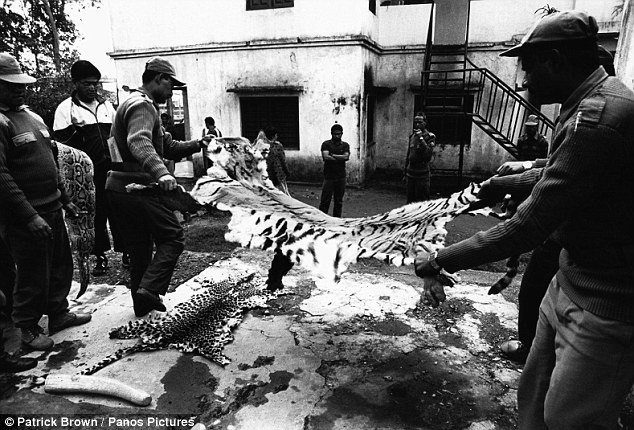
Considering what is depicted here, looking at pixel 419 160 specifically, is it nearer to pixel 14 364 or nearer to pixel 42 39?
pixel 14 364

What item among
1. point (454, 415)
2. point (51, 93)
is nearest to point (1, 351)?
point (454, 415)

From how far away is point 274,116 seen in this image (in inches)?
437

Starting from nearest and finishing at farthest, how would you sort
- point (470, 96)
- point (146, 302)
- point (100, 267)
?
point (146, 302)
point (100, 267)
point (470, 96)

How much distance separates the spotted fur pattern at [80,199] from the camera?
12.5 ft

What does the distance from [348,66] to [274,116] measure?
221 cm

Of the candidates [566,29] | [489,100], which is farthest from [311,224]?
[489,100]

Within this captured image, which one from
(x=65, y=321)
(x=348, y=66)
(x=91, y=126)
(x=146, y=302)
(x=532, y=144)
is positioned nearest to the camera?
(x=146, y=302)

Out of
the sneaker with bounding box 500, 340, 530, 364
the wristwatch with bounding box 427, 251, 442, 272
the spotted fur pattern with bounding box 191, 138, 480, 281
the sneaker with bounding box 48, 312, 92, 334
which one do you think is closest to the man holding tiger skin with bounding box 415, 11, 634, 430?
the wristwatch with bounding box 427, 251, 442, 272

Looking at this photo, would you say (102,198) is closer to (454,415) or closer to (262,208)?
(262,208)

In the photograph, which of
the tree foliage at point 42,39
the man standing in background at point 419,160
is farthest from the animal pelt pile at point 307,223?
the tree foliage at point 42,39

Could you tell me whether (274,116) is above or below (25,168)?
below

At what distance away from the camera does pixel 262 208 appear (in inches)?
130

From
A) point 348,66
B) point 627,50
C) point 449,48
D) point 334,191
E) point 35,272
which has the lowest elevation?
point 334,191

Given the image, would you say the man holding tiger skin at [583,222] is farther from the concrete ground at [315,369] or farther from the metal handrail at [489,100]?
the metal handrail at [489,100]
